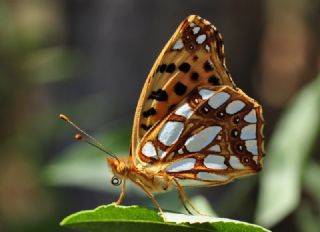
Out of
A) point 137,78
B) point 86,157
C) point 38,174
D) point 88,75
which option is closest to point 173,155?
point 86,157

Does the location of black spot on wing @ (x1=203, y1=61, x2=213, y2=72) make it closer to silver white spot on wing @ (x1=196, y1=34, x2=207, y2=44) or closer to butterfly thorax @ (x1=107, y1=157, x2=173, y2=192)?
silver white spot on wing @ (x1=196, y1=34, x2=207, y2=44)

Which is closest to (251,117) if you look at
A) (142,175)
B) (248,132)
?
(248,132)

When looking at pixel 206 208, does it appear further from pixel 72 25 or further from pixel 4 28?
pixel 72 25


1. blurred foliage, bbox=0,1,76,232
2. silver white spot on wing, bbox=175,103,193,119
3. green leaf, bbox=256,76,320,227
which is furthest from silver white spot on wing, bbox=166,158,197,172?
blurred foliage, bbox=0,1,76,232

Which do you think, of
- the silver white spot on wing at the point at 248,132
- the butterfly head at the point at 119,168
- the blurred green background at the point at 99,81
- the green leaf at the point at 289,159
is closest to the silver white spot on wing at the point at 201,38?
the silver white spot on wing at the point at 248,132

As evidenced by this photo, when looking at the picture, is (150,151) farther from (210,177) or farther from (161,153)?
(210,177)

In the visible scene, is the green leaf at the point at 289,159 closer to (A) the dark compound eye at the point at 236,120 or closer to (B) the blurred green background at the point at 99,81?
(A) the dark compound eye at the point at 236,120
